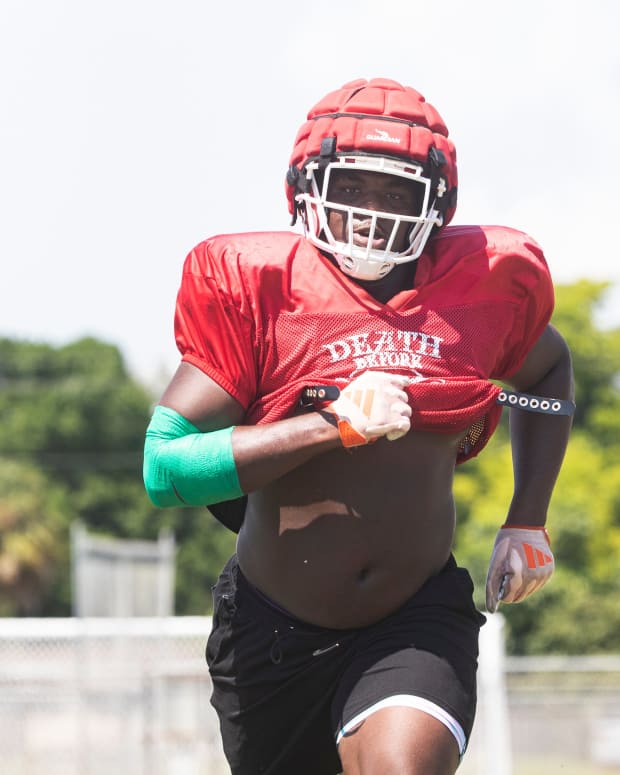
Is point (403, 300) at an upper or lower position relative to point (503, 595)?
upper

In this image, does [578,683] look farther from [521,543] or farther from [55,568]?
[55,568]

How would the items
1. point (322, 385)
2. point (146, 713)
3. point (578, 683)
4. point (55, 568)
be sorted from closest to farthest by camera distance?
point (322, 385) → point (146, 713) → point (578, 683) → point (55, 568)

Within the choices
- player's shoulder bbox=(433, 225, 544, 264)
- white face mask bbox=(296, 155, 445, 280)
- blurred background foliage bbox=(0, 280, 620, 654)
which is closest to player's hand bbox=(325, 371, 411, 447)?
white face mask bbox=(296, 155, 445, 280)

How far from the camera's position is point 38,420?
5572cm

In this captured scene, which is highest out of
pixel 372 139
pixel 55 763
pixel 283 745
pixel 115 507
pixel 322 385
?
pixel 372 139

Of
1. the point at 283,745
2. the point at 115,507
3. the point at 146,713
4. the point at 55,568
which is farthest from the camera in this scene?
the point at 115,507

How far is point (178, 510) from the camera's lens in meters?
48.5

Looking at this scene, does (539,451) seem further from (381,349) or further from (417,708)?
(417,708)

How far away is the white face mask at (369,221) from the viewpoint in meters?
3.42

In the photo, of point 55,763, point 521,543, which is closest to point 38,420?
point 55,763

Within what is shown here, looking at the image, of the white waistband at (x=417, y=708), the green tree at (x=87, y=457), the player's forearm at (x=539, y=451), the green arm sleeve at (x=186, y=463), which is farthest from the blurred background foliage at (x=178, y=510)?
the green arm sleeve at (x=186, y=463)

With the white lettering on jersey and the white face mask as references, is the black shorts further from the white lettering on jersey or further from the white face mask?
the white face mask

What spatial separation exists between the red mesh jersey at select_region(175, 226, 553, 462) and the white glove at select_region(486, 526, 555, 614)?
43 cm

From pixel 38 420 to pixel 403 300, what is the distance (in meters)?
53.3
